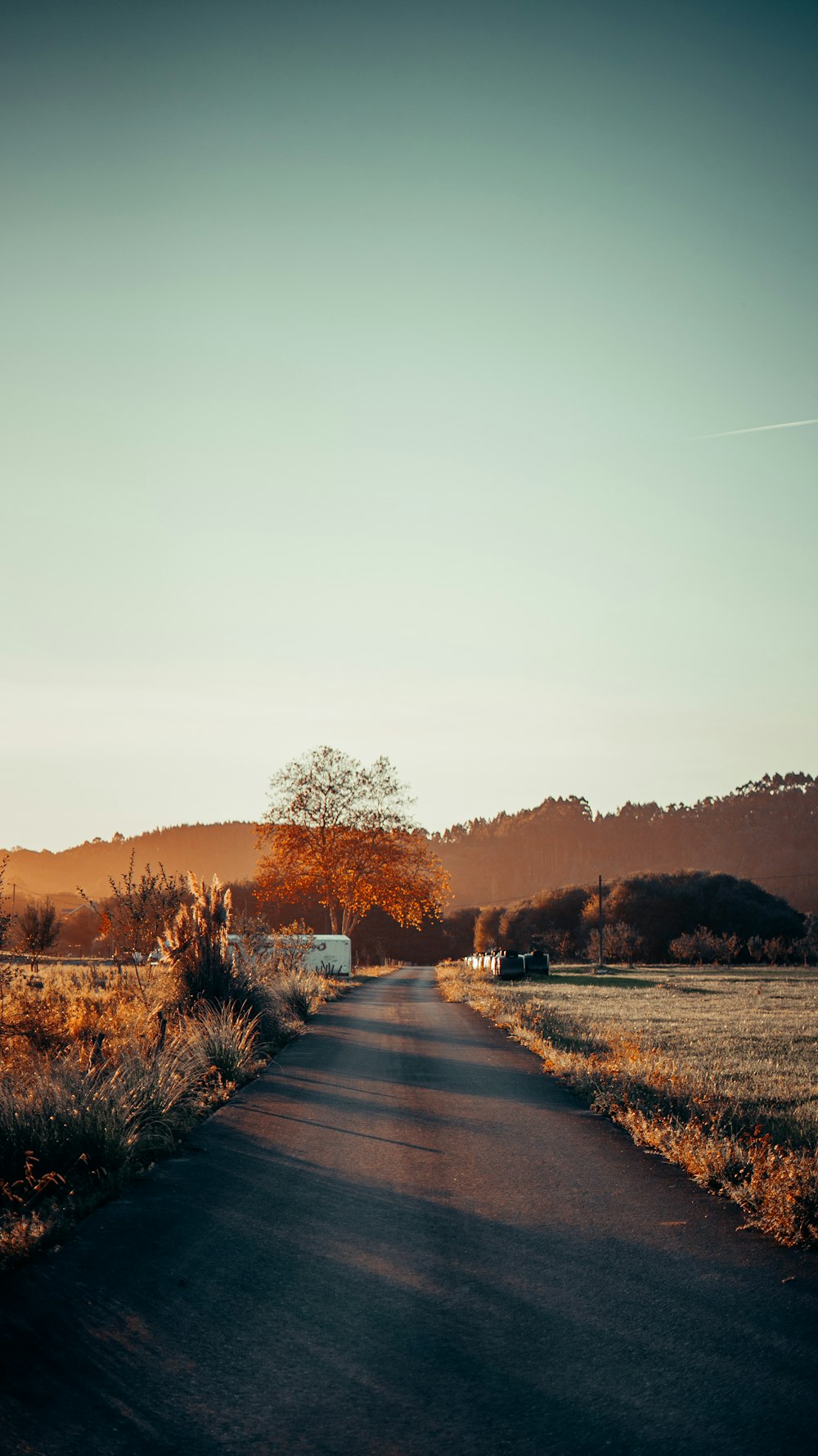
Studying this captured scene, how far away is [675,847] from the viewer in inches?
6781

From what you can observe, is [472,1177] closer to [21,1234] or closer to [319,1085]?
[21,1234]

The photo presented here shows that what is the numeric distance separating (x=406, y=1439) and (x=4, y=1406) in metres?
1.68

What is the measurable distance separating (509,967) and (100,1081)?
3717cm

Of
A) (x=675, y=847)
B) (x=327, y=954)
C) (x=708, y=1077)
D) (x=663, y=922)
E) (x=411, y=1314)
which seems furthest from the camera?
(x=675, y=847)

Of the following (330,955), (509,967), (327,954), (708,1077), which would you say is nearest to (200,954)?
(708,1077)

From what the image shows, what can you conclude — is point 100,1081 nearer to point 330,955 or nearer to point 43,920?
point 330,955

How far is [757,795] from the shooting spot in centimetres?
17338

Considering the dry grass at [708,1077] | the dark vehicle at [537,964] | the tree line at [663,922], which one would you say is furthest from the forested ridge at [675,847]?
the dry grass at [708,1077]

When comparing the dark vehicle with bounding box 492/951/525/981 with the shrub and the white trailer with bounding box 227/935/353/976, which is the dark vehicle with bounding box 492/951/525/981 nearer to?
the white trailer with bounding box 227/935/353/976

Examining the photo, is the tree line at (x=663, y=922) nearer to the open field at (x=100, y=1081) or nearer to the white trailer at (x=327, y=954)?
the white trailer at (x=327, y=954)

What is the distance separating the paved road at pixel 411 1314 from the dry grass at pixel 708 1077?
1.27ft

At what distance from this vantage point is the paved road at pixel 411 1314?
3826 millimetres

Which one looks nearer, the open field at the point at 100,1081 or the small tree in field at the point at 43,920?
the open field at the point at 100,1081

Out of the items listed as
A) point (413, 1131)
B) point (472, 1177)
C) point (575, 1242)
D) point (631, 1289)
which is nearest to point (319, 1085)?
point (413, 1131)
